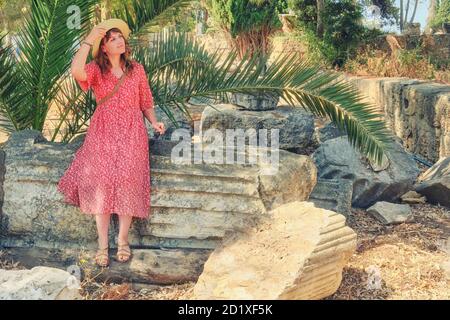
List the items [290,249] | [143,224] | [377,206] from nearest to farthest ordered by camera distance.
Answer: [290,249] < [143,224] < [377,206]

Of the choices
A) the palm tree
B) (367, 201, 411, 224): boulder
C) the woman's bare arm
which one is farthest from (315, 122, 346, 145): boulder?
the woman's bare arm

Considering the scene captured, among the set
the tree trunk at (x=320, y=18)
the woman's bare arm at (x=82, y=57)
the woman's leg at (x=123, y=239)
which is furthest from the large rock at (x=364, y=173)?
the tree trunk at (x=320, y=18)

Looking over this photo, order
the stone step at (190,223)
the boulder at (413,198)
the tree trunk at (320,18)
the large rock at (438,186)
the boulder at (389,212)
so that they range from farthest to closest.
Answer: the tree trunk at (320,18)
the boulder at (413,198)
the large rock at (438,186)
the boulder at (389,212)
the stone step at (190,223)

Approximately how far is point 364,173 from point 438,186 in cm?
76

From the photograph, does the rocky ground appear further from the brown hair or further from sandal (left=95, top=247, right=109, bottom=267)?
the brown hair

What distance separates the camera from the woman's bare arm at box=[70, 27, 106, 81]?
3484mm

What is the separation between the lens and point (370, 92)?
8.98 meters

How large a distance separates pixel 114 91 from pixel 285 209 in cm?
127

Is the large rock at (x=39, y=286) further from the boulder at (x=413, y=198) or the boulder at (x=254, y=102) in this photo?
the boulder at (x=413, y=198)

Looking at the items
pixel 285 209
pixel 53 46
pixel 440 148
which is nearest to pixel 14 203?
pixel 53 46

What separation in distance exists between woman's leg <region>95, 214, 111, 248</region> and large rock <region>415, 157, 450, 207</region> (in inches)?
125

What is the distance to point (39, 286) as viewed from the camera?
298 cm

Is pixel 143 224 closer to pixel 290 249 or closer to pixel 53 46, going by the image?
pixel 290 249

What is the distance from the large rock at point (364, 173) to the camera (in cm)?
515
